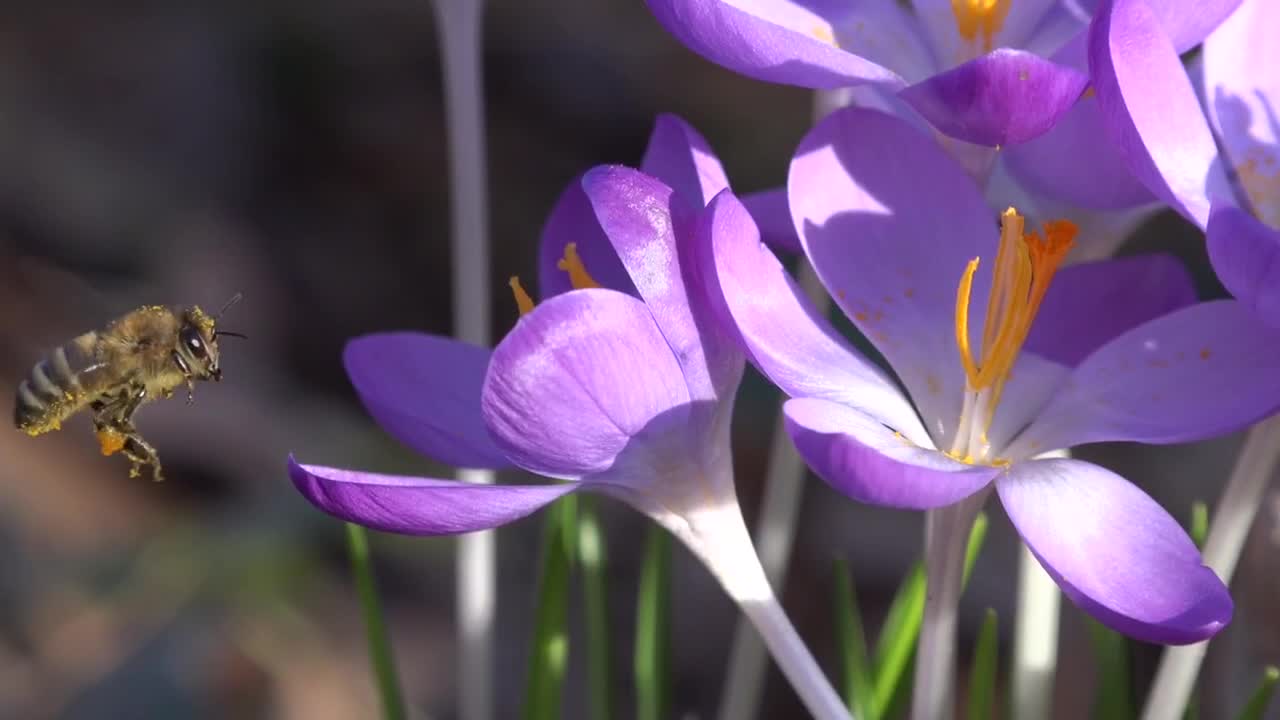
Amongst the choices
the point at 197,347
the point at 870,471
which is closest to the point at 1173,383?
the point at 870,471

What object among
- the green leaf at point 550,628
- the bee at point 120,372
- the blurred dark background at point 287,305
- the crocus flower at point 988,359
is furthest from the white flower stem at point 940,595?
the blurred dark background at point 287,305

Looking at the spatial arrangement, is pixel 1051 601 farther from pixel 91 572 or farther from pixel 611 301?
pixel 91 572

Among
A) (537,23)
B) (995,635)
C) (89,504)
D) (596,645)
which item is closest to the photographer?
(995,635)

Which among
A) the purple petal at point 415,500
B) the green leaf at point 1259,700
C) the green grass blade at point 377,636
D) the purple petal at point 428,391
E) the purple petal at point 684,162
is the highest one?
the purple petal at point 684,162

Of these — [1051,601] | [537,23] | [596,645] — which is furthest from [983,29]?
[537,23]

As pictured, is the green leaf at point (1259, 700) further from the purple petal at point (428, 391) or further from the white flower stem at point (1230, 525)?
the purple petal at point (428, 391)
